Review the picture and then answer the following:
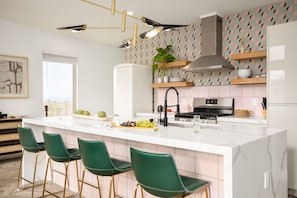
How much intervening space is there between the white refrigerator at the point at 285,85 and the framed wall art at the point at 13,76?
4450 mm

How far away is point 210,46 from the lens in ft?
14.6

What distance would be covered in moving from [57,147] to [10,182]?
1592 millimetres

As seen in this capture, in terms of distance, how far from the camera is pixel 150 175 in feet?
5.42

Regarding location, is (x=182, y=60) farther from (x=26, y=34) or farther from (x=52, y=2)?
(x=26, y=34)

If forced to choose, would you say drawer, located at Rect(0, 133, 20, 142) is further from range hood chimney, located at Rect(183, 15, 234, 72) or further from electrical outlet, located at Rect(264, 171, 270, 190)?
electrical outlet, located at Rect(264, 171, 270, 190)

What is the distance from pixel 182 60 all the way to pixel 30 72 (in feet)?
10.2

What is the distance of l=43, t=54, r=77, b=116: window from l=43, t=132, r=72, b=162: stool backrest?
3.30m

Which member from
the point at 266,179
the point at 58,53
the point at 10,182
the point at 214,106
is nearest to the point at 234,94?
the point at 214,106

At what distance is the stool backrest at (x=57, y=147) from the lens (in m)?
2.50

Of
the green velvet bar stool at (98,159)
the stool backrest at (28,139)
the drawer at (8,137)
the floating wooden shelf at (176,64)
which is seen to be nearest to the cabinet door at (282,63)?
the floating wooden shelf at (176,64)

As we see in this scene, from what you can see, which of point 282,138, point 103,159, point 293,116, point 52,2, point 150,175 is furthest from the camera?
point 52,2

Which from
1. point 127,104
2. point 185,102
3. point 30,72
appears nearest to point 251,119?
point 185,102

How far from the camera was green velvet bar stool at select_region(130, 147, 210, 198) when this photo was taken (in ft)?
5.19

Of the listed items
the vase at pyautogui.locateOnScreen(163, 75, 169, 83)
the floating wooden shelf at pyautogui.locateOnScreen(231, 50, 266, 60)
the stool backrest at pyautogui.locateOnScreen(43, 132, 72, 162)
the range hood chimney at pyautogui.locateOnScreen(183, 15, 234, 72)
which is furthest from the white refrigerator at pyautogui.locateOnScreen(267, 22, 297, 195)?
the stool backrest at pyautogui.locateOnScreen(43, 132, 72, 162)
